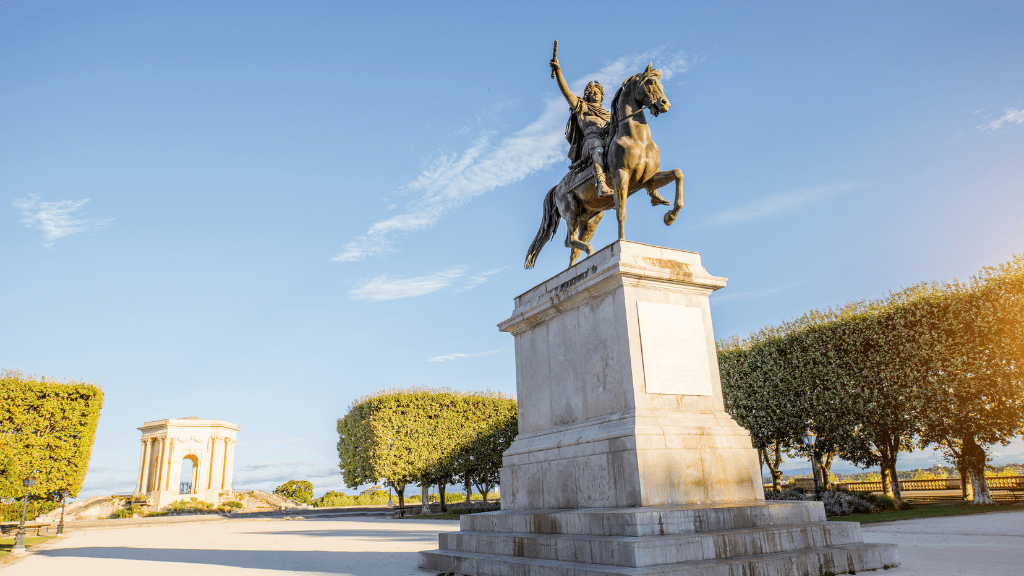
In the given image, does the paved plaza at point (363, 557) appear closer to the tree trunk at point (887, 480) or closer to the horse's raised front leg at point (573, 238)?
the horse's raised front leg at point (573, 238)

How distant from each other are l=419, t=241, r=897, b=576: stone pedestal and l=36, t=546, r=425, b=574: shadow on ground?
3.93ft

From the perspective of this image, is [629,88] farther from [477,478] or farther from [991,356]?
[477,478]

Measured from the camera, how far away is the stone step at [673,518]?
21.5ft

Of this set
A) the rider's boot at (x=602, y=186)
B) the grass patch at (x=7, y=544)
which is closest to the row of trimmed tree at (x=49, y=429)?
the grass patch at (x=7, y=544)

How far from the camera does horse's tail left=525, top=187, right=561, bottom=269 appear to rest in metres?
12.0

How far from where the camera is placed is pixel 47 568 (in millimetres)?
12773

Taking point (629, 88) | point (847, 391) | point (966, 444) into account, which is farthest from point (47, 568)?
point (966, 444)

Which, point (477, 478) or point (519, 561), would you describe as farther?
point (477, 478)

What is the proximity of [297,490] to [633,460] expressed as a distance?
6662cm

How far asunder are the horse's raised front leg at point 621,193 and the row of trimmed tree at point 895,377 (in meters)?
18.9

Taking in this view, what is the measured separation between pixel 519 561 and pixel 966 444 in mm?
24394

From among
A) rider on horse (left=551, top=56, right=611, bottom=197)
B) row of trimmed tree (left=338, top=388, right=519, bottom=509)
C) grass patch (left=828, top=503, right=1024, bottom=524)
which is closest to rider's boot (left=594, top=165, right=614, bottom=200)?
rider on horse (left=551, top=56, right=611, bottom=197)

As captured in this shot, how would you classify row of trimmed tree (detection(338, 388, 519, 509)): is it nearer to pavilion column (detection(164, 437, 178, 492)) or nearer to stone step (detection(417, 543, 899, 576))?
pavilion column (detection(164, 437, 178, 492))

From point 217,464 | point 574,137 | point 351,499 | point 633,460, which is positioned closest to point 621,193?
point 574,137
